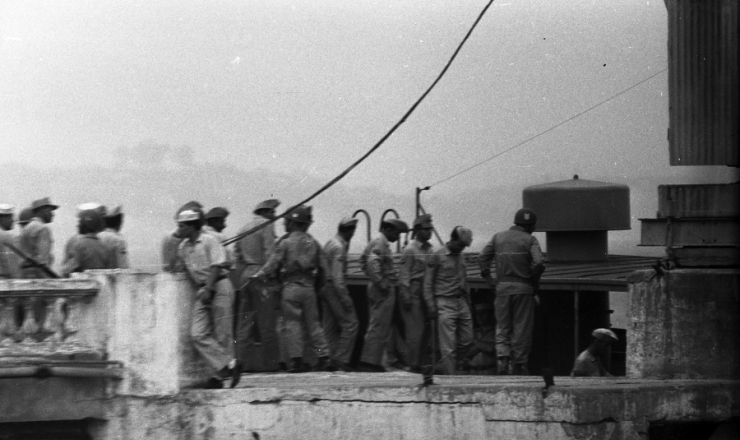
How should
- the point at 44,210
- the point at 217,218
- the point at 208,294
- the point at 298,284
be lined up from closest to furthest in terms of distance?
the point at 208,294
the point at 298,284
the point at 217,218
the point at 44,210

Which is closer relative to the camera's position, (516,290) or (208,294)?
(208,294)

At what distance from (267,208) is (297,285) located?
1195 millimetres

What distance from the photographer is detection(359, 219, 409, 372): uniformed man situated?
12.1 m

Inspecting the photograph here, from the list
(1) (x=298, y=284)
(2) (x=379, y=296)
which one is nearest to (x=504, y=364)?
(2) (x=379, y=296)

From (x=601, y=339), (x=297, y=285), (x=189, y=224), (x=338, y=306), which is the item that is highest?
(x=189, y=224)

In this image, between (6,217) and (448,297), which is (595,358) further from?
(6,217)

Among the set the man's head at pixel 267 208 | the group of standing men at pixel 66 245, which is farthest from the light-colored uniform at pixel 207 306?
the man's head at pixel 267 208

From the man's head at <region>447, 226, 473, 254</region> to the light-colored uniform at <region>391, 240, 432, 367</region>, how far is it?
0.89 feet

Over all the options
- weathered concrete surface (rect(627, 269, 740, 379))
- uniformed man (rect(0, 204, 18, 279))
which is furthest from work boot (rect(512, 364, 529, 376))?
uniformed man (rect(0, 204, 18, 279))

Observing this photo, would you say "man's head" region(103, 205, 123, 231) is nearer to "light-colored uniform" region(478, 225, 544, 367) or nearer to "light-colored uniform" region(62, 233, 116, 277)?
"light-colored uniform" region(62, 233, 116, 277)

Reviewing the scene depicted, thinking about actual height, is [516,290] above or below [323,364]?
above

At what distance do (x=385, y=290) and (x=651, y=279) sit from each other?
2.90 meters

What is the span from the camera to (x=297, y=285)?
37.7 feet

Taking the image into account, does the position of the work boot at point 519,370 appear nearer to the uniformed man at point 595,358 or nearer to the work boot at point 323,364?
the uniformed man at point 595,358
